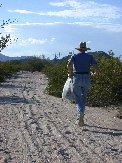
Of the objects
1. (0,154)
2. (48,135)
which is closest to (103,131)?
(48,135)

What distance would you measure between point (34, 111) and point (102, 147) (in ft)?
20.4

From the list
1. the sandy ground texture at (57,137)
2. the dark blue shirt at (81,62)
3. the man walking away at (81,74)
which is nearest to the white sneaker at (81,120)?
the man walking away at (81,74)

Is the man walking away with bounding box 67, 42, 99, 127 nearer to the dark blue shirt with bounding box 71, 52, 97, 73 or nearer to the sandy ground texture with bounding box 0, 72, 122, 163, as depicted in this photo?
the dark blue shirt with bounding box 71, 52, 97, 73

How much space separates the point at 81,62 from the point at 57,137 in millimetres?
2268

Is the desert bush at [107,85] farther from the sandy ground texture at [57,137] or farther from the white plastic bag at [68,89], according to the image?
the white plastic bag at [68,89]

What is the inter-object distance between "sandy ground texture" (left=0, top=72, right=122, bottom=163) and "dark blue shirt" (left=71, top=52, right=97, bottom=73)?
1381 mm

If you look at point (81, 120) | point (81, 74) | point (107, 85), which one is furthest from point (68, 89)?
point (107, 85)

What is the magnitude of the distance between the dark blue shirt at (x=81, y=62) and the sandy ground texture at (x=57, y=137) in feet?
4.53

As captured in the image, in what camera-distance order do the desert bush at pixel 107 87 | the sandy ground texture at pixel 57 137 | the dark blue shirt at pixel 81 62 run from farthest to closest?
the desert bush at pixel 107 87 < the dark blue shirt at pixel 81 62 < the sandy ground texture at pixel 57 137

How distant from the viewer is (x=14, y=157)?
28.6 ft

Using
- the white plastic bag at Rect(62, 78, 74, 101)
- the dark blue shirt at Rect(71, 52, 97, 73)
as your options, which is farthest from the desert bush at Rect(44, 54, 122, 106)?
the dark blue shirt at Rect(71, 52, 97, 73)

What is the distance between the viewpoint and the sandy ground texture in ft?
28.8

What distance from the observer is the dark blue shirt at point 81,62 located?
12.1m

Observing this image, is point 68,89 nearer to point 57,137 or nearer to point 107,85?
point 57,137
